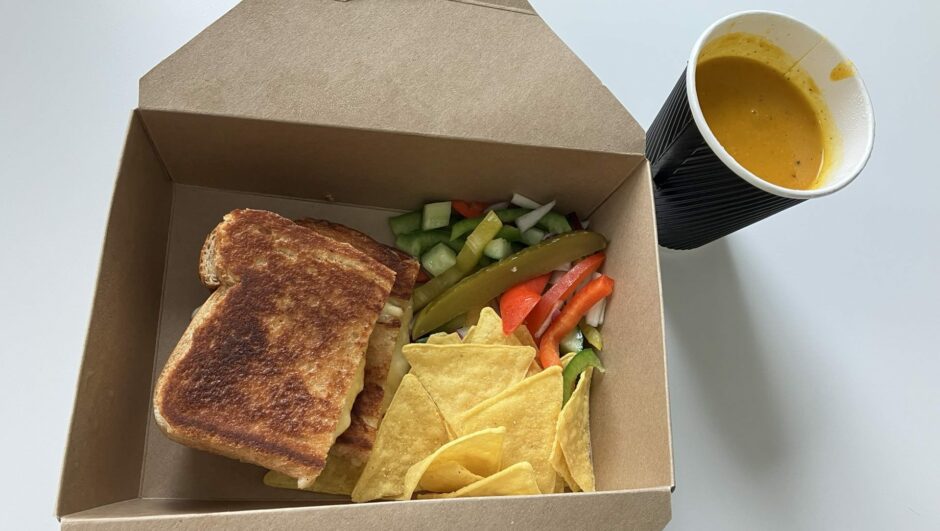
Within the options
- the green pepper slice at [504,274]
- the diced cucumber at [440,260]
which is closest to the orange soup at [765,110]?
the green pepper slice at [504,274]

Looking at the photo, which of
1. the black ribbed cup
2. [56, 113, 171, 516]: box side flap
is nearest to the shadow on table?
the black ribbed cup

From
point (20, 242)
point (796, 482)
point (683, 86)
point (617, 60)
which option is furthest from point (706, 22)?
point (20, 242)

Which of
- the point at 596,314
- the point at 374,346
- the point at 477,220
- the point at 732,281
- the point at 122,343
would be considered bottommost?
the point at 732,281

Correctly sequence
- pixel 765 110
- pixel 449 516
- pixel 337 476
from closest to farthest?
pixel 449 516 < pixel 765 110 < pixel 337 476

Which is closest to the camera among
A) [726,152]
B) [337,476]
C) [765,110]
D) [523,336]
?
[726,152]

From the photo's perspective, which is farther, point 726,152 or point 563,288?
point 563,288

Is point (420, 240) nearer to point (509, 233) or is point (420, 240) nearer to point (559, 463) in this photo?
point (509, 233)

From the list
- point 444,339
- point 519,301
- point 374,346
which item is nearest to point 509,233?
point 519,301
